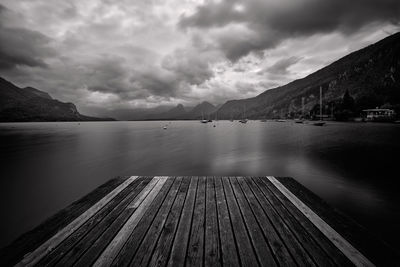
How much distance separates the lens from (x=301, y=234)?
377 centimetres

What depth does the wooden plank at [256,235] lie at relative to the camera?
3092mm

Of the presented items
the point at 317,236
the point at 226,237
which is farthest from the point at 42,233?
the point at 317,236

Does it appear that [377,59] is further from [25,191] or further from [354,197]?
[25,191]

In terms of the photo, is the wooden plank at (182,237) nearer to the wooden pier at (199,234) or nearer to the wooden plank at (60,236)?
the wooden pier at (199,234)

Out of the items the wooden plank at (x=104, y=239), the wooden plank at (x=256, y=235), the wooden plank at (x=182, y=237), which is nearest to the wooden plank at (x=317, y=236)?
the wooden plank at (x=256, y=235)

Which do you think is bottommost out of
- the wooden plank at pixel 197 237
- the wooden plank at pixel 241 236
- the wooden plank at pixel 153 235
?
the wooden plank at pixel 241 236

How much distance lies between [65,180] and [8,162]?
13328 mm

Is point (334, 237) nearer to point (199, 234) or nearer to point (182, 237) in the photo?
point (199, 234)

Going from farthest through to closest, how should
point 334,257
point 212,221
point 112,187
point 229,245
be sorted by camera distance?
point 112,187 < point 212,221 < point 229,245 < point 334,257

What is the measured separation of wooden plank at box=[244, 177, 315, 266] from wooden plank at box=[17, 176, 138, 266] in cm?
459

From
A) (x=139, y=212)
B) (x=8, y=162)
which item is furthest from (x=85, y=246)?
(x=8, y=162)

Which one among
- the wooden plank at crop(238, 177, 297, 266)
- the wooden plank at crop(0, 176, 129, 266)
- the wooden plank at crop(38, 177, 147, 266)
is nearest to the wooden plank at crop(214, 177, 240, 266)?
the wooden plank at crop(238, 177, 297, 266)

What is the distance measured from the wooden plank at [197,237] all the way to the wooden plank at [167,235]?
1.37 feet

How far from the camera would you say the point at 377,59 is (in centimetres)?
18238
